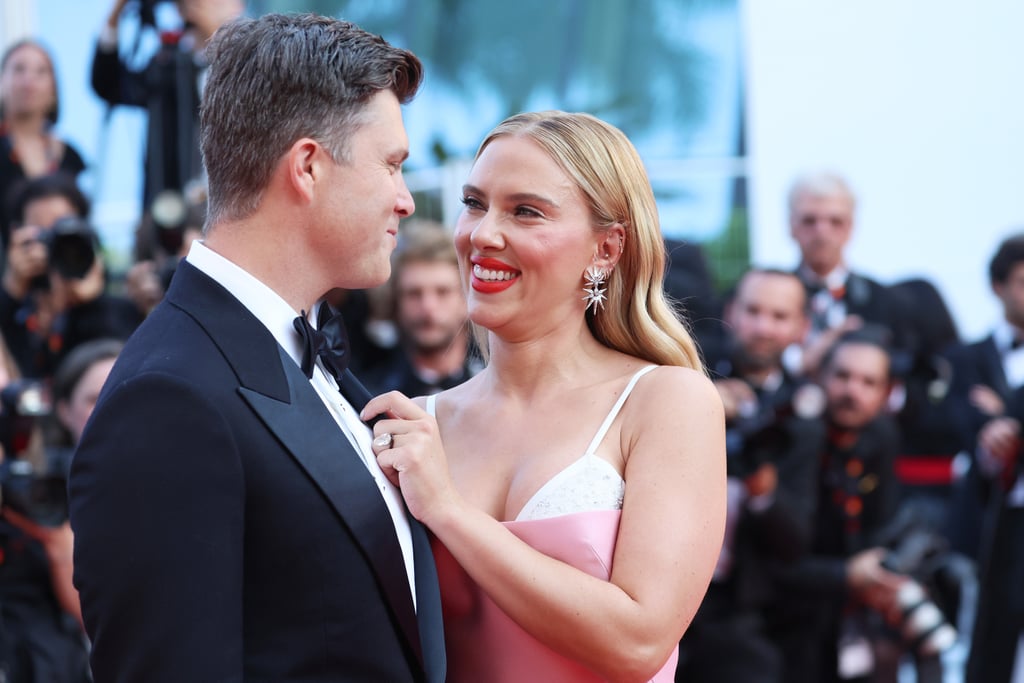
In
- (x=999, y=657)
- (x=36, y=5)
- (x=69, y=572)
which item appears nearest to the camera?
(x=69, y=572)

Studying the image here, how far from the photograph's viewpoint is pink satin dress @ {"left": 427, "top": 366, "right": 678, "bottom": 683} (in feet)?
7.78

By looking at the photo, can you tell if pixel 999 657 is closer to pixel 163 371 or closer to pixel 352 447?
pixel 352 447

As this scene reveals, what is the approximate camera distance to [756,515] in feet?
15.9

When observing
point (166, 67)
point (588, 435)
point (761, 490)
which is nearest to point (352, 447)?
point (588, 435)

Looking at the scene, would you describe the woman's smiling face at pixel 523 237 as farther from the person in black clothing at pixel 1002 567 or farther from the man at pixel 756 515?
the person in black clothing at pixel 1002 567

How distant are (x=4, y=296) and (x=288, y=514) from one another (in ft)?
11.7

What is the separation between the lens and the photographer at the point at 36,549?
3838mm

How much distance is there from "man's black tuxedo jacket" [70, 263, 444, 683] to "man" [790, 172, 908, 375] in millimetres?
3852

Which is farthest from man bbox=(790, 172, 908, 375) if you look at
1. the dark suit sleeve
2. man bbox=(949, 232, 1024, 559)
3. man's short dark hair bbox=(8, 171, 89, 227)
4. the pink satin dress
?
the dark suit sleeve

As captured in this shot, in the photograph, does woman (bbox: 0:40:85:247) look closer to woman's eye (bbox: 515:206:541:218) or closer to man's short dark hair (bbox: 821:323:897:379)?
man's short dark hair (bbox: 821:323:897:379)

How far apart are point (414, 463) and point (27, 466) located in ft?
6.85

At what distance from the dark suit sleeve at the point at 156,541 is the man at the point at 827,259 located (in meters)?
4.08

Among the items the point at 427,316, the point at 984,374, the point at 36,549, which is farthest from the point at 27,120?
the point at 984,374

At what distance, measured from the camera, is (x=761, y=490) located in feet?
15.9
